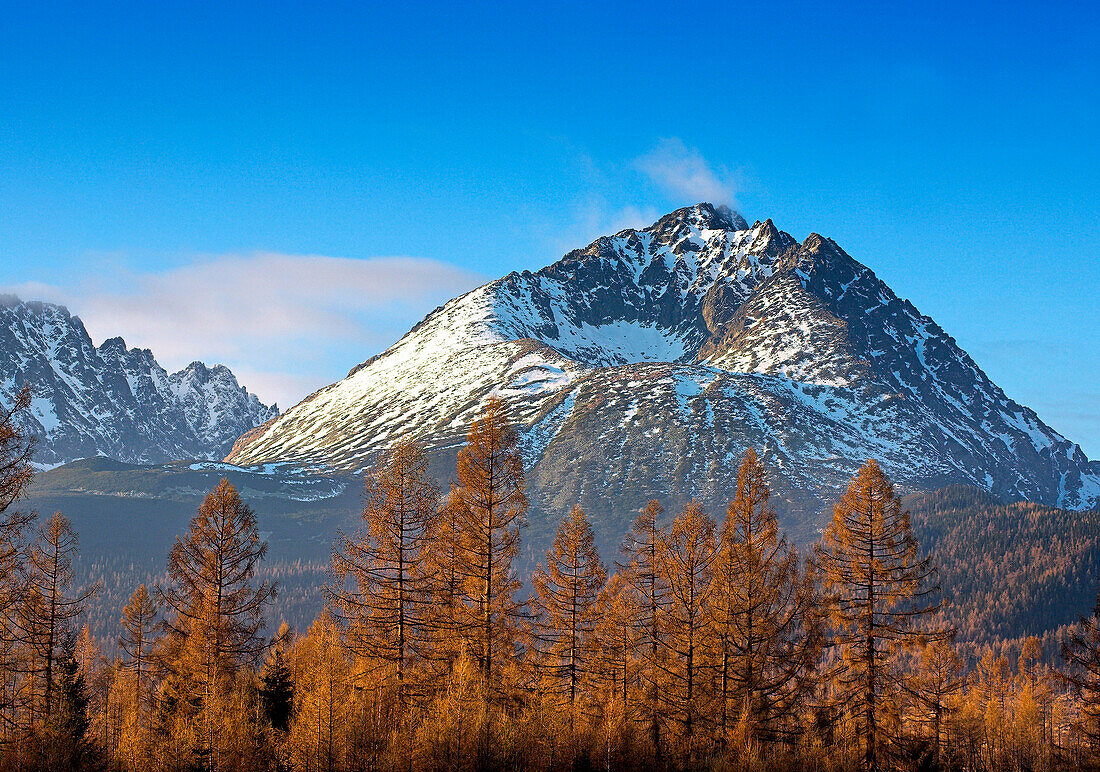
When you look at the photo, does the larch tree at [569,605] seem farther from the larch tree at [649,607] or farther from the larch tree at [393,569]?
the larch tree at [393,569]

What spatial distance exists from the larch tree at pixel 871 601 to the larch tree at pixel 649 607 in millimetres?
7920

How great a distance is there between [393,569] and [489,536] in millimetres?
4348

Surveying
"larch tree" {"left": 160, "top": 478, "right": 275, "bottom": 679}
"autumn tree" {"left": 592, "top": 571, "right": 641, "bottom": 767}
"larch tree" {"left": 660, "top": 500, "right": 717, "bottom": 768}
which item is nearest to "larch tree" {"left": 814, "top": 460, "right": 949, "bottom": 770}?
"larch tree" {"left": 660, "top": 500, "right": 717, "bottom": 768}

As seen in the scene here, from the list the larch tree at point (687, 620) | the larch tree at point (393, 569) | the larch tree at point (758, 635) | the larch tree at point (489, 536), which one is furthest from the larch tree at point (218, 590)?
the larch tree at point (758, 635)

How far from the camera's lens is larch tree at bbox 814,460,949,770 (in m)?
42.7

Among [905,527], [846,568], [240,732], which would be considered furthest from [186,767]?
[905,527]

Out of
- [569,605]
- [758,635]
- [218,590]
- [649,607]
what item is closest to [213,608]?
[218,590]

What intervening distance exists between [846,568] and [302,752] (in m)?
24.7

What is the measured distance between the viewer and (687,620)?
44875mm

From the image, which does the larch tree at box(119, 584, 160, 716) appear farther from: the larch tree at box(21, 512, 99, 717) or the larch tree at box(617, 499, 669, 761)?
the larch tree at box(617, 499, 669, 761)

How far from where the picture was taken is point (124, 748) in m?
41.0

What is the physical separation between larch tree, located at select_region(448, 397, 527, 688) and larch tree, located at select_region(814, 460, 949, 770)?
1442 cm

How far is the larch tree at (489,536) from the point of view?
4244 cm

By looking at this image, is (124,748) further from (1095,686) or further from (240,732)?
(1095,686)
